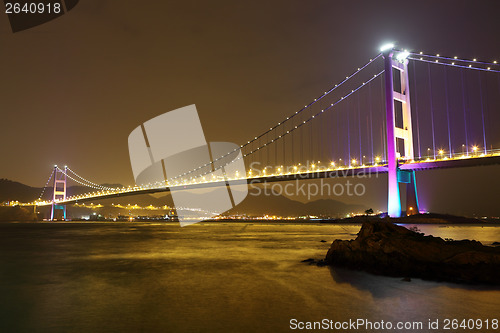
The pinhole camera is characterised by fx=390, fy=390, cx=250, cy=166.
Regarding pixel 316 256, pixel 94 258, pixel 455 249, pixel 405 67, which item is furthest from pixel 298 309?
pixel 405 67

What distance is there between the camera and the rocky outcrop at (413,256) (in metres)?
8.16

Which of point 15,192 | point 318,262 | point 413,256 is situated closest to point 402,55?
point 318,262

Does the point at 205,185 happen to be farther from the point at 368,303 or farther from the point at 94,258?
the point at 368,303

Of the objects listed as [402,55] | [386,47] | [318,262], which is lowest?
[318,262]

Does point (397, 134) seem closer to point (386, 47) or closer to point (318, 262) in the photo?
point (386, 47)

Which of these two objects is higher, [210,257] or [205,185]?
[205,185]

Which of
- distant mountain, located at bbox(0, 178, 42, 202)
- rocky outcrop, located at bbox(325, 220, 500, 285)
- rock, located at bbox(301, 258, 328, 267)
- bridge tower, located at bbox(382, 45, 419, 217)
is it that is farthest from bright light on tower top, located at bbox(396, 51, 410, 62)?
distant mountain, located at bbox(0, 178, 42, 202)

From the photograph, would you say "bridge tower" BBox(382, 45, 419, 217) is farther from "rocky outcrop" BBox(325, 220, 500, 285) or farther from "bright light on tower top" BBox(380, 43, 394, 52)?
"rocky outcrop" BBox(325, 220, 500, 285)

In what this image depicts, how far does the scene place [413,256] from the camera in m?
9.14

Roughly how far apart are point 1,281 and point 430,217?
35483 millimetres

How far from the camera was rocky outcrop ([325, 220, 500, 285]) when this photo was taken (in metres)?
8.16

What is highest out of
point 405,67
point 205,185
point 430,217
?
point 405,67

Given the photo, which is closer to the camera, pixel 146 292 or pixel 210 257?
pixel 146 292

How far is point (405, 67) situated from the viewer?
39906 mm
